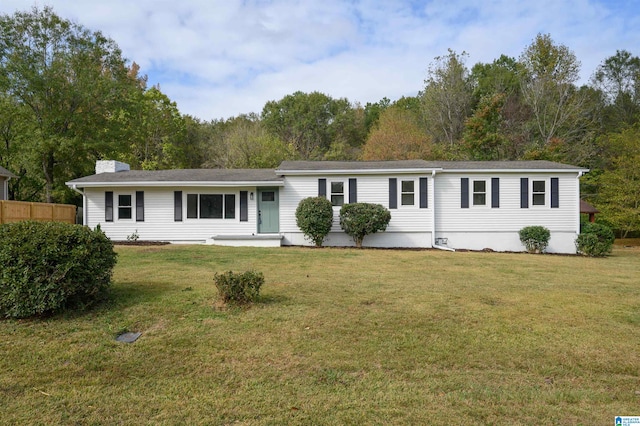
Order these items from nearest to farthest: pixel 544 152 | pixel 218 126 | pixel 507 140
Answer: pixel 544 152 < pixel 507 140 < pixel 218 126

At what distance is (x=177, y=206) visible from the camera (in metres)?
15.3

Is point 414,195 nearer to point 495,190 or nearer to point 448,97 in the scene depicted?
point 495,190

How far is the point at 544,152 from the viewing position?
2403cm

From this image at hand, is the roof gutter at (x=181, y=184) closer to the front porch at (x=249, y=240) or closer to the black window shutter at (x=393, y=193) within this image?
the front porch at (x=249, y=240)

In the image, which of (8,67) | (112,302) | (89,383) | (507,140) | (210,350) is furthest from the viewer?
(507,140)

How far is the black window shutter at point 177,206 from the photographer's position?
15.3 m

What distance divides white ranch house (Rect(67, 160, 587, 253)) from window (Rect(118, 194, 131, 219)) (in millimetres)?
38

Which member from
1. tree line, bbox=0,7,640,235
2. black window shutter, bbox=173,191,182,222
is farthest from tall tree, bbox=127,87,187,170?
black window shutter, bbox=173,191,182,222

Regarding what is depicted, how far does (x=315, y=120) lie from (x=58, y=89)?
2109 cm

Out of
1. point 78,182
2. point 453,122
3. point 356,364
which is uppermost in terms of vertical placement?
point 453,122

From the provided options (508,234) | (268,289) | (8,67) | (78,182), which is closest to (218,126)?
(8,67)

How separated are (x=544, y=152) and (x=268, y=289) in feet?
75.5

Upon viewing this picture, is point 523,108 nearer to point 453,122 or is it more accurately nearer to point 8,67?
point 453,122

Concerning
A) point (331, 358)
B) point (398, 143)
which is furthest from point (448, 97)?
point (331, 358)
